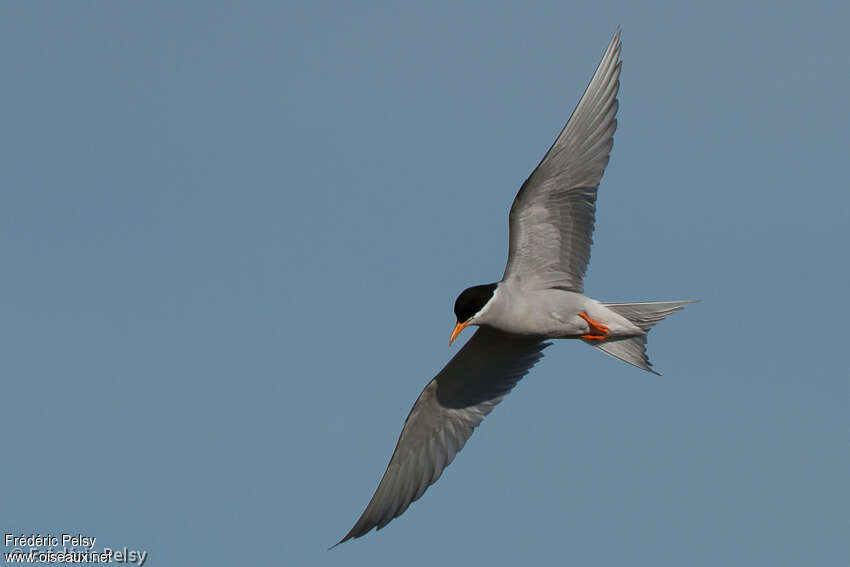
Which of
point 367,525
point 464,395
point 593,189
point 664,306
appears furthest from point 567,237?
point 367,525

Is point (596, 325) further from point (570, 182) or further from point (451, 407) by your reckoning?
point (451, 407)

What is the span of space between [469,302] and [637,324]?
1.91 m

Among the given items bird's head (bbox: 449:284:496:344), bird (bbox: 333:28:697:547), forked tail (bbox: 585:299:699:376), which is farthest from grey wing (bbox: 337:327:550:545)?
bird's head (bbox: 449:284:496:344)

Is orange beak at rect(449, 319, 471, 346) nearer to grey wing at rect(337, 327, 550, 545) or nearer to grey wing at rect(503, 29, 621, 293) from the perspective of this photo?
grey wing at rect(503, 29, 621, 293)

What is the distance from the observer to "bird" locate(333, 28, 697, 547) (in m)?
11.3

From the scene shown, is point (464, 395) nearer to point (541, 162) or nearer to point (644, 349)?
point (644, 349)

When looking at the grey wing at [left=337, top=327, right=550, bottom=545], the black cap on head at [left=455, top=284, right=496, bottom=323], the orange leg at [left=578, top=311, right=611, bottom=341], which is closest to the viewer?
the black cap on head at [left=455, top=284, right=496, bottom=323]

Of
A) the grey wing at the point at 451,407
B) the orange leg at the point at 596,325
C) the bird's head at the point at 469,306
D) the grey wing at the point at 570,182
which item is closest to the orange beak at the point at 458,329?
the bird's head at the point at 469,306

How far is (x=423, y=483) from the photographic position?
12.8 m

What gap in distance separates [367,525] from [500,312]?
269cm

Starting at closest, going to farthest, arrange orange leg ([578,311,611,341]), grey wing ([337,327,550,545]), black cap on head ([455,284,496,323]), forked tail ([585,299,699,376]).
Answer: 1. black cap on head ([455,284,496,323])
2. orange leg ([578,311,611,341])
3. forked tail ([585,299,699,376])
4. grey wing ([337,327,550,545])

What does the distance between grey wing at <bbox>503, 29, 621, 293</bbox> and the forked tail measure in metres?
0.90

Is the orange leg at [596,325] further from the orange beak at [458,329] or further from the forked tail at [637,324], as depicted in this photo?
the orange beak at [458,329]

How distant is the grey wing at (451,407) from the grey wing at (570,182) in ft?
4.85
